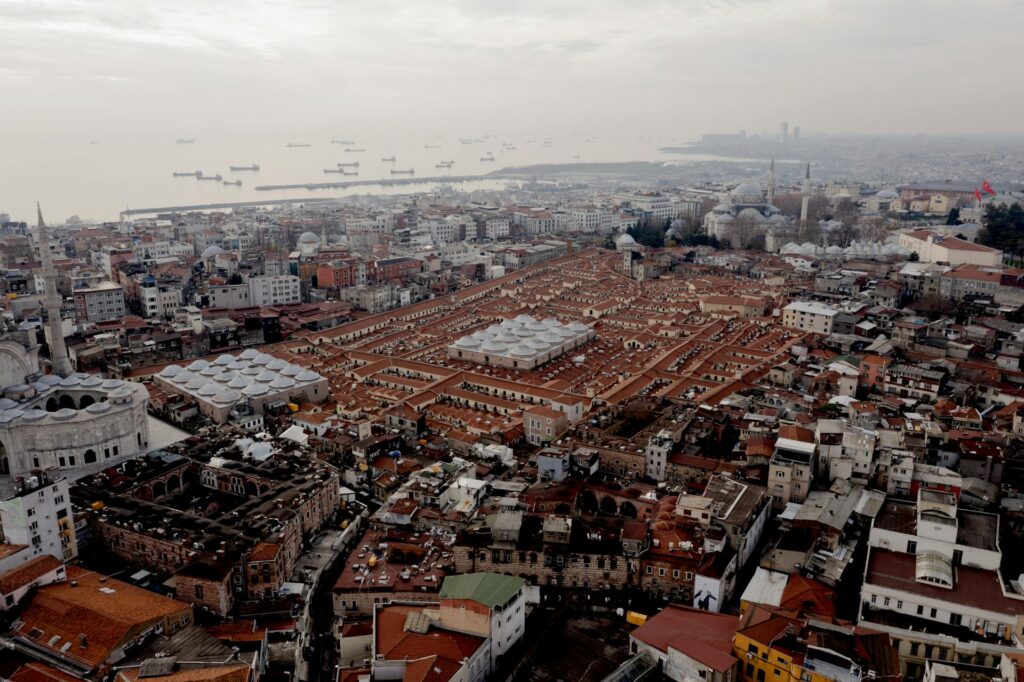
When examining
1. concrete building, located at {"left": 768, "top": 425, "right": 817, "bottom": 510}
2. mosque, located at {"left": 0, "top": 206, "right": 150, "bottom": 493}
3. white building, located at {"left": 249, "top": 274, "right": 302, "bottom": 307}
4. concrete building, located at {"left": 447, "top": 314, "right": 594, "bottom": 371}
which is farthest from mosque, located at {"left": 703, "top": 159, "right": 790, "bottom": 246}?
mosque, located at {"left": 0, "top": 206, "right": 150, "bottom": 493}

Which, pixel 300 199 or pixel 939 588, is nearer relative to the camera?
Answer: pixel 939 588

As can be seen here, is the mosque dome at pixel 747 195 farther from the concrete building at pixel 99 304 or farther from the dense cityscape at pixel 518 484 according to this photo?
the concrete building at pixel 99 304

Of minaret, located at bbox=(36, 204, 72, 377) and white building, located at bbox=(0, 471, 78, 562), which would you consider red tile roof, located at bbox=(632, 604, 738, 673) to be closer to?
white building, located at bbox=(0, 471, 78, 562)

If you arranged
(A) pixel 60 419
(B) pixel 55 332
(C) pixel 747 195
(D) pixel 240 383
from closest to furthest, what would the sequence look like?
(A) pixel 60 419 → (B) pixel 55 332 → (D) pixel 240 383 → (C) pixel 747 195

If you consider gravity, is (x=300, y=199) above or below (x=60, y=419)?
above

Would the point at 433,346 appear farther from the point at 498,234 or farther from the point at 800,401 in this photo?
the point at 498,234

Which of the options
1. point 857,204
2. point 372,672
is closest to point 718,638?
point 372,672

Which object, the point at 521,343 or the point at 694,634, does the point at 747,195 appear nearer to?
the point at 521,343

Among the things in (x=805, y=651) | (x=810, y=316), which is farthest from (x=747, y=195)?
(x=805, y=651)
